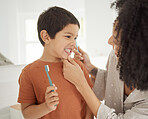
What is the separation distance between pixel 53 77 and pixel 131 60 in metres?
0.38

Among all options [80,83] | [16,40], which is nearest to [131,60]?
[80,83]

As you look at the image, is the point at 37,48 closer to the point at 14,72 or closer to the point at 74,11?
the point at 14,72

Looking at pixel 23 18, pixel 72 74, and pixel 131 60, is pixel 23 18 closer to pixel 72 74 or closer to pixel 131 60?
pixel 72 74

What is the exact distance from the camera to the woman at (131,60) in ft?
2.27

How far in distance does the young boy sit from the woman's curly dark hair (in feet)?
0.88

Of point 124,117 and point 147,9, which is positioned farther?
point 124,117

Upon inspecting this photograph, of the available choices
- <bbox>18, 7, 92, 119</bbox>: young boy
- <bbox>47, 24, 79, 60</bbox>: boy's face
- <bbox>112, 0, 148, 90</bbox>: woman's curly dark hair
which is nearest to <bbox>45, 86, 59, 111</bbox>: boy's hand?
<bbox>18, 7, 92, 119</bbox>: young boy

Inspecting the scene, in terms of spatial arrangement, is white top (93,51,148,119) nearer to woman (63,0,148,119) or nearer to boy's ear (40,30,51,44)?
woman (63,0,148,119)

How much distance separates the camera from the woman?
69 cm

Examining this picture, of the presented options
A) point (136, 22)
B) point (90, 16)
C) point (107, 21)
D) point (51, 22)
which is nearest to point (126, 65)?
point (136, 22)

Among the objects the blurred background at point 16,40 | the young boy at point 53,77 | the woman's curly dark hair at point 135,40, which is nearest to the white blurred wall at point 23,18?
the blurred background at point 16,40

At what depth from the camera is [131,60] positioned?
0.73 m

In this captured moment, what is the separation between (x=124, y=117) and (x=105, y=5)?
4.64ft

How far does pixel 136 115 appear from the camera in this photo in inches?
34.4
